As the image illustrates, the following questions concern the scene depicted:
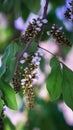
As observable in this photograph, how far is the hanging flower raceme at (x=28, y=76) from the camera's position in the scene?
42.2 inches

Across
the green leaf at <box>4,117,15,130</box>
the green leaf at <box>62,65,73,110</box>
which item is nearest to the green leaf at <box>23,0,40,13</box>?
the green leaf at <box>4,117,15,130</box>

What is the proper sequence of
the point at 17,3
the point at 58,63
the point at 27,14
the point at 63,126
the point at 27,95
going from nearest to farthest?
the point at 27,95 < the point at 58,63 < the point at 17,3 < the point at 27,14 < the point at 63,126

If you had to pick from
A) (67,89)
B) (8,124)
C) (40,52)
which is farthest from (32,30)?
(8,124)

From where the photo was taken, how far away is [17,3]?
168cm

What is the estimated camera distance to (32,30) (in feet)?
3.80

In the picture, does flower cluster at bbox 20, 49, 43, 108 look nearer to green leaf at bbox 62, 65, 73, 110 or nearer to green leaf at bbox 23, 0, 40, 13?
green leaf at bbox 62, 65, 73, 110

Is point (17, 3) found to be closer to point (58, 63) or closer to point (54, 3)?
point (54, 3)

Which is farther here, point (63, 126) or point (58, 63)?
point (63, 126)

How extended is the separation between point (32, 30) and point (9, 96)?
0.19m

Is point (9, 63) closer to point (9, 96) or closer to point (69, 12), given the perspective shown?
point (9, 96)

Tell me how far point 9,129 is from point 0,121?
0.44 m

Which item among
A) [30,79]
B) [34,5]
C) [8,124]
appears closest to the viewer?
[30,79]

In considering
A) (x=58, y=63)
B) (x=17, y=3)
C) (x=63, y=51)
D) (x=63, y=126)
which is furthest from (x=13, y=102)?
(x=63, y=126)

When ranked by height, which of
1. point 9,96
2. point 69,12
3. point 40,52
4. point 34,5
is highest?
point 34,5
